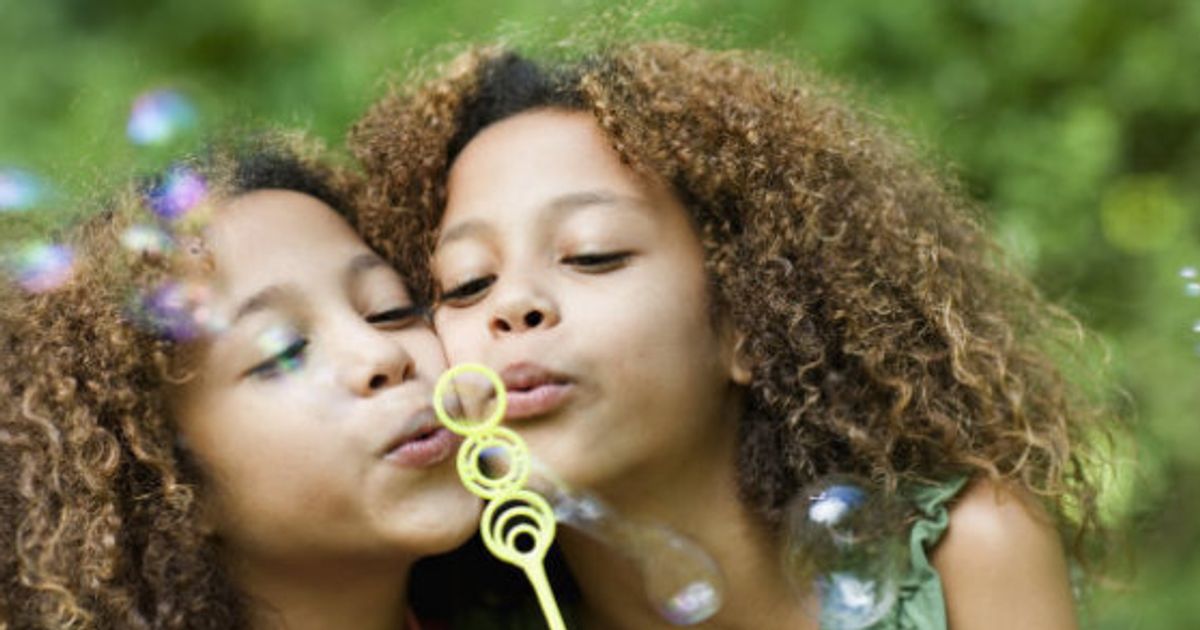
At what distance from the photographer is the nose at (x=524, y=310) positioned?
2068 mm

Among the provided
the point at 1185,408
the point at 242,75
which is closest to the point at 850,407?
the point at 1185,408

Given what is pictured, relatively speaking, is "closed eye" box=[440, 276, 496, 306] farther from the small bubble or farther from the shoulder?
the shoulder

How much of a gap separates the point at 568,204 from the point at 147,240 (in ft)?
1.68

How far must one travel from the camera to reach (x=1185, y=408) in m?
3.62

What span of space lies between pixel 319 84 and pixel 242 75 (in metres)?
0.38

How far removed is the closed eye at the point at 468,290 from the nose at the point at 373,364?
114mm

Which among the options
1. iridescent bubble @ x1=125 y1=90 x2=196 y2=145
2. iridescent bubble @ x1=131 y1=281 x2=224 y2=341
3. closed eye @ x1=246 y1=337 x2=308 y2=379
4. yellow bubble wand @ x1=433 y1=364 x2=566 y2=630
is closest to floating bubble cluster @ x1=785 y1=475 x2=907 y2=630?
yellow bubble wand @ x1=433 y1=364 x2=566 y2=630

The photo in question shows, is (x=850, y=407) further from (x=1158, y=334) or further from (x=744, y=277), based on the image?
(x=1158, y=334)

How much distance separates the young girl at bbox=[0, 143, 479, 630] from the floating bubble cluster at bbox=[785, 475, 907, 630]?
1.46 ft

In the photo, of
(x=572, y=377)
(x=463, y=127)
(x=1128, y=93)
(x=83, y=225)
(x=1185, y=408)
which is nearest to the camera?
(x=572, y=377)

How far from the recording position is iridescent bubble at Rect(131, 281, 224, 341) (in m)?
2.09

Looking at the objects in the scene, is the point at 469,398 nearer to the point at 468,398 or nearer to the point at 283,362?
the point at 468,398

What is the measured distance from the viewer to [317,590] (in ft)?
7.22

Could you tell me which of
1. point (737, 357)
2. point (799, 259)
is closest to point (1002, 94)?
point (799, 259)
